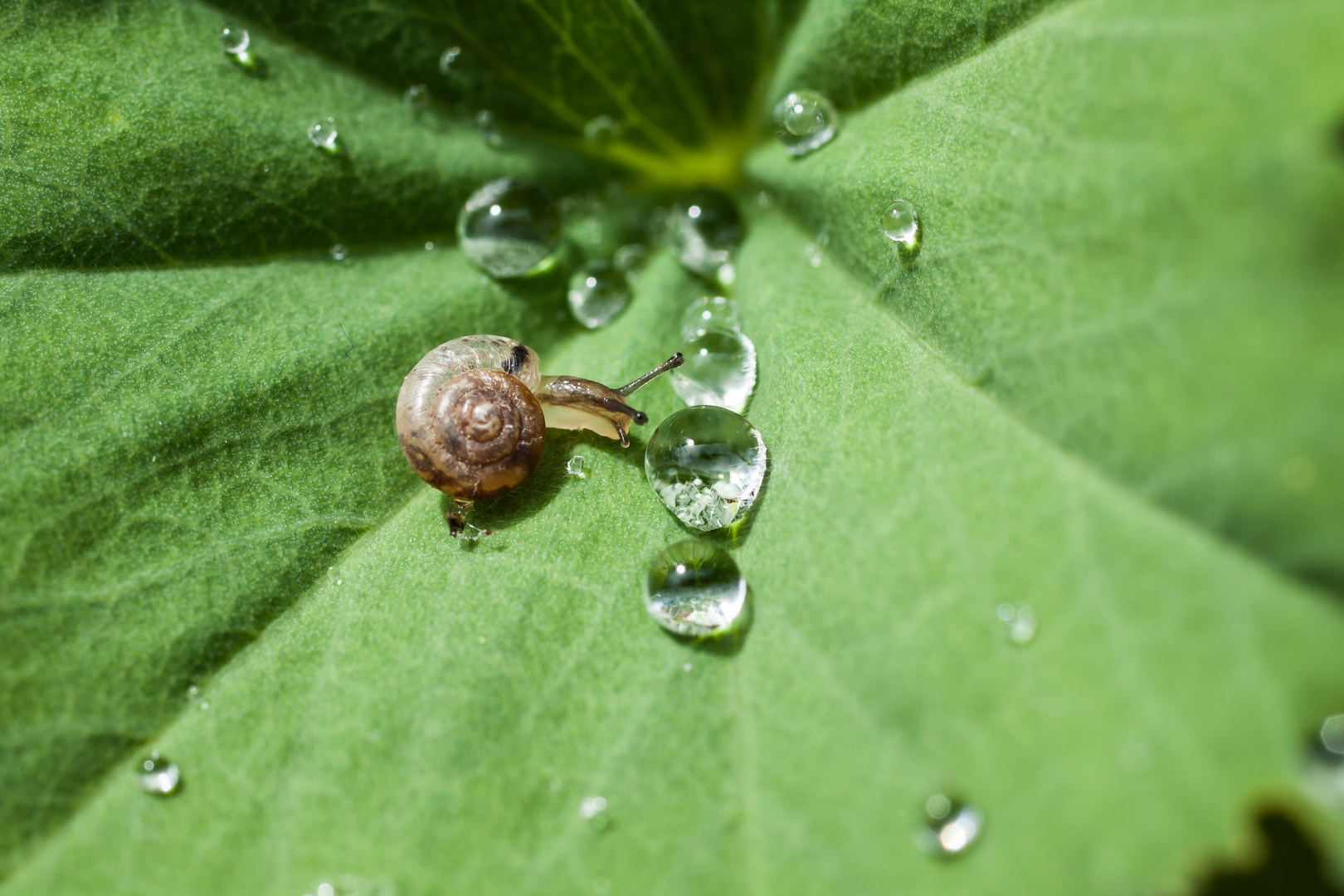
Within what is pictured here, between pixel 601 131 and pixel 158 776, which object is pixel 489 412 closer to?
pixel 158 776

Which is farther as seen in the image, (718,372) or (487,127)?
(487,127)

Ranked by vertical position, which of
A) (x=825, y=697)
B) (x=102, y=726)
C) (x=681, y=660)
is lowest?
(x=102, y=726)

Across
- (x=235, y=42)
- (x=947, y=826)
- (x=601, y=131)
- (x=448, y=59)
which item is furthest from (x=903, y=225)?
(x=235, y=42)

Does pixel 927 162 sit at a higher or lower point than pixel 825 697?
higher

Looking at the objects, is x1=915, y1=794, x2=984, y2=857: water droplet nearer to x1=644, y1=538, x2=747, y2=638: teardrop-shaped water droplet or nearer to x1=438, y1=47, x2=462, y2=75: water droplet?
x1=644, y1=538, x2=747, y2=638: teardrop-shaped water droplet

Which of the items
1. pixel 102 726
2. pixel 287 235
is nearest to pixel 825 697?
pixel 102 726

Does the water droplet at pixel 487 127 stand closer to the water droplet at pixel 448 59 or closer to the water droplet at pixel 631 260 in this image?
the water droplet at pixel 448 59

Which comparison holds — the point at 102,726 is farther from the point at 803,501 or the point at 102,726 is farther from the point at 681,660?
the point at 803,501
